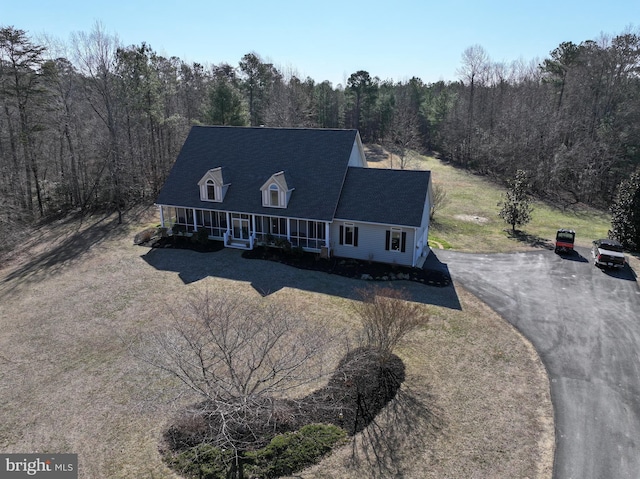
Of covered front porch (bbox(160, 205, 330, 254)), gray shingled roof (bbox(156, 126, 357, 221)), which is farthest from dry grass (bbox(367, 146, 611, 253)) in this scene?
gray shingled roof (bbox(156, 126, 357, 221))

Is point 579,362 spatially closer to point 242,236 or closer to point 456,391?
point 456,391

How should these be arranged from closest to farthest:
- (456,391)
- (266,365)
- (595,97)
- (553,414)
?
1. (553,414)
2. (456,391)
3. (266,365)
4. (595,97)

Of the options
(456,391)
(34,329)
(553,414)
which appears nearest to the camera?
(553,414)

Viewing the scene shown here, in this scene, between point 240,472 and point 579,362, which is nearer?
point 240,472

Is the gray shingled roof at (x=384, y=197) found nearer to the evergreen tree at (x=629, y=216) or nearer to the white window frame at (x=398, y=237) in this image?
the white window frame at (x=398, y=237)

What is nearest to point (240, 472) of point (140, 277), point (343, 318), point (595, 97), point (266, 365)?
point (266, 365)

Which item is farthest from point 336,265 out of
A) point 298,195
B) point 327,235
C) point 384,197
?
point 298,195

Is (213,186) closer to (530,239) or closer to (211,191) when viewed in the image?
(211,191)

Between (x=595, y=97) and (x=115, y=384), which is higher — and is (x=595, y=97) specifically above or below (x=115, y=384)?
above

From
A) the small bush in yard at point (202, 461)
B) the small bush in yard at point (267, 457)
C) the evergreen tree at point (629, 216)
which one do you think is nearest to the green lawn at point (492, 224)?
the evergreen tree at point (629, 216)
